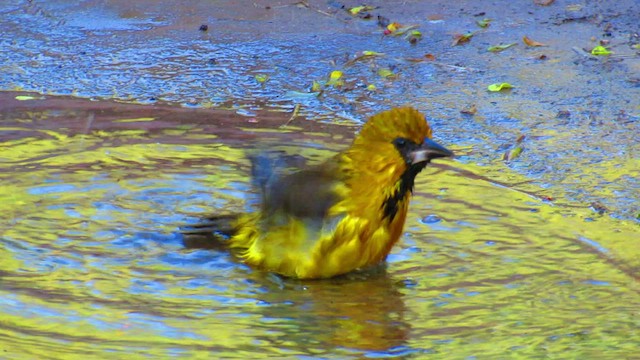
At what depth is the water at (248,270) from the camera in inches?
149

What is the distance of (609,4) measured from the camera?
8.16 m

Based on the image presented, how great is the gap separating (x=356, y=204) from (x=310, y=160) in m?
1.14

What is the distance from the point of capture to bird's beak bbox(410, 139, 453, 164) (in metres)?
4.33

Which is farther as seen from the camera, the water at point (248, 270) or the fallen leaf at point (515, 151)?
the fallen leaf at point (515, 151)

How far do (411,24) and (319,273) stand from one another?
391 centimetres

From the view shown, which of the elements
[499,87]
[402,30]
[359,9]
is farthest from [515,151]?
[359,9]

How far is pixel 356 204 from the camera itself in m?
4.31

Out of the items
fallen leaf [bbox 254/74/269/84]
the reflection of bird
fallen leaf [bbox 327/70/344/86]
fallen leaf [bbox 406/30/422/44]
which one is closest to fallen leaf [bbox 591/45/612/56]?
fallen leaf [bbox 406/30/422/44]

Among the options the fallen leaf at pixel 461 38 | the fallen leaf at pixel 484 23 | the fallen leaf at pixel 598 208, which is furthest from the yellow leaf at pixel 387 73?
the fallen leaf at pixel 598 208

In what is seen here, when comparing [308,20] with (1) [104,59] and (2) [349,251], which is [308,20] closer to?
(1) [104,59]

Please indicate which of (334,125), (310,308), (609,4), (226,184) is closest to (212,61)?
(334,125)

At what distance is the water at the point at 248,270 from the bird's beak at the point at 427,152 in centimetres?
45

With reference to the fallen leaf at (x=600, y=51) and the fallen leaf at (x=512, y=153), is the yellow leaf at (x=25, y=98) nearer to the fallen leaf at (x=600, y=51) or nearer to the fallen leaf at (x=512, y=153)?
the fallen leaf at (x=512, y=153)

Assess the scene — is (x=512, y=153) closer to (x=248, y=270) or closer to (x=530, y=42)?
(x=248, y=270)
